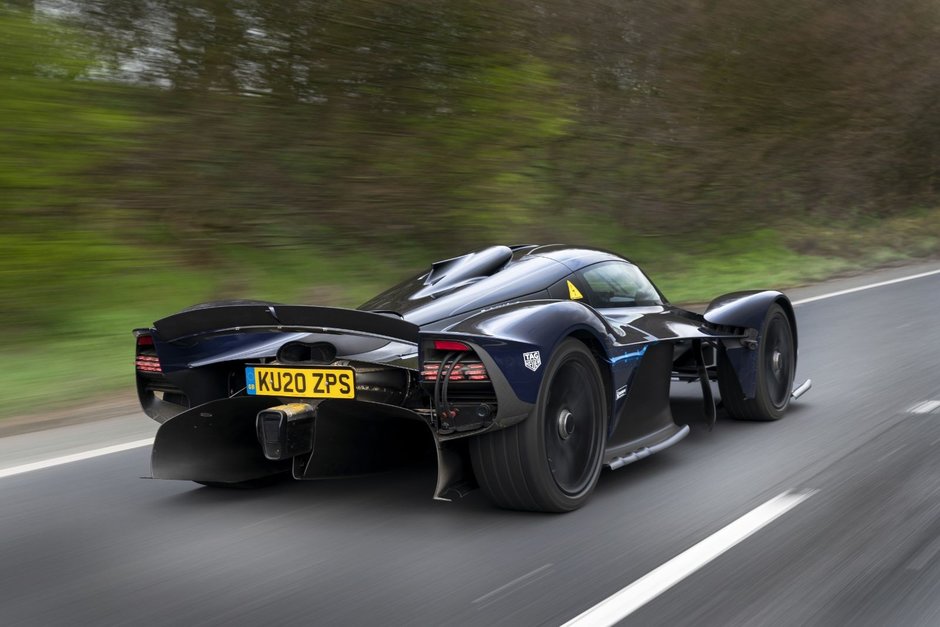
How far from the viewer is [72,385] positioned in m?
7.67

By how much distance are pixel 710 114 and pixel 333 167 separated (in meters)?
11.3

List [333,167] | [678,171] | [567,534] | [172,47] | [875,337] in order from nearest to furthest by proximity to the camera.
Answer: [567,534] → [875,337] → [172,47] → [333,167] → [678,171]

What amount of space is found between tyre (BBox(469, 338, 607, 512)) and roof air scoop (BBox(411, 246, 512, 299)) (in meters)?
0.74

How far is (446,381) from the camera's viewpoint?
382 centimetres

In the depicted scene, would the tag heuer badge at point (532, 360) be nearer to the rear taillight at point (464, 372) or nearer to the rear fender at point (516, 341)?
the rear fender at point (516, 341)

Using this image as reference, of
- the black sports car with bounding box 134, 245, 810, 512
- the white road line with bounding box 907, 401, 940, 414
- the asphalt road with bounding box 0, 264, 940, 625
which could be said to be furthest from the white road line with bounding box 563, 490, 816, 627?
the white road line with bounding box 907, 401, 940, 414

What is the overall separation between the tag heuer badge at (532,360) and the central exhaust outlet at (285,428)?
0.85m

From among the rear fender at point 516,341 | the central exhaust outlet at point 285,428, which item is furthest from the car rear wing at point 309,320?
the central exhaust outlet at point 285,428

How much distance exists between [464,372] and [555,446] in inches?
22.9

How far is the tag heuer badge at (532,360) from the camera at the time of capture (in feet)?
12.8

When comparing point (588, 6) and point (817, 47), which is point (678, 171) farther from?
point (817, 47)

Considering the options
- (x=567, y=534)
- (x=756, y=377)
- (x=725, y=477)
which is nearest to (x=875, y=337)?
(x=756, y=377)

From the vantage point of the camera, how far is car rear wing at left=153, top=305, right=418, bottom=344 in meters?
3.79

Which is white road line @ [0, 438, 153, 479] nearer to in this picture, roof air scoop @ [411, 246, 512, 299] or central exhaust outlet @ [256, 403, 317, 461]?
central exhaust outlet @ [256, 403, 317, 461]
